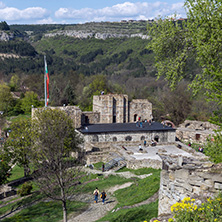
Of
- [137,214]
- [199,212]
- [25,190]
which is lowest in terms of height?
[25,190]

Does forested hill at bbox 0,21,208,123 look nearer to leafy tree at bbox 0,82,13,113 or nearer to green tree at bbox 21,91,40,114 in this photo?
green tree at bbox 21,91,40,114

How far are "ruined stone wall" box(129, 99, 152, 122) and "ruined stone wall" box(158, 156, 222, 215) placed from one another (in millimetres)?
34690

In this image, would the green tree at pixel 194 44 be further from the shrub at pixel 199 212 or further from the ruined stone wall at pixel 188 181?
the shrub at pixel 199 212

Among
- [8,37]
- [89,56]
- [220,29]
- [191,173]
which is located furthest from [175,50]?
[8,37]

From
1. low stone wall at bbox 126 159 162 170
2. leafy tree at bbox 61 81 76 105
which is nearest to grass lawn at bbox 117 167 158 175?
low stone wall at bbox 126 159 162 170

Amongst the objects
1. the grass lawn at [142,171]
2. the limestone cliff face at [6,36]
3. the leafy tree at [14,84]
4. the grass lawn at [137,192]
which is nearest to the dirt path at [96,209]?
the grass lawn at [137,192]

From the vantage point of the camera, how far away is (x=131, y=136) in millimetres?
37844

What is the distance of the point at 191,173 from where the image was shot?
934 cm

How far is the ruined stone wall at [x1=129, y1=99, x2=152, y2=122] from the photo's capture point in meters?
45.7

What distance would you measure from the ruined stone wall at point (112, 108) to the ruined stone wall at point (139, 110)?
1.08 meters

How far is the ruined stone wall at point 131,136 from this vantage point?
36656mm

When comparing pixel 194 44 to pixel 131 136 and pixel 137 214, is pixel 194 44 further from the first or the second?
pixel 131 136

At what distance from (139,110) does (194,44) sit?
31.5 meters

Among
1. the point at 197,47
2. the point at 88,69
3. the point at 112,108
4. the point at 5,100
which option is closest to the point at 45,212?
the point at 197,47
